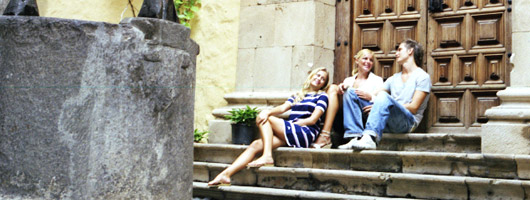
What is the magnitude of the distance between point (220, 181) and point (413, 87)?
212 cm

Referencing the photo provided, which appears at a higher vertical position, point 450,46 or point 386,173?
point 450,46

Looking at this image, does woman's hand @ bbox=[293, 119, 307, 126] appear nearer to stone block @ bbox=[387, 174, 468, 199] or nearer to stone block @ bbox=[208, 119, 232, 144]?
stone block @ bbox=[208, 119, 232, 144]

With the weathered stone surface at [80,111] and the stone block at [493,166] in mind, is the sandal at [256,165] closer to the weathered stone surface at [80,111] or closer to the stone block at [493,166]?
the stone block at [493,166]

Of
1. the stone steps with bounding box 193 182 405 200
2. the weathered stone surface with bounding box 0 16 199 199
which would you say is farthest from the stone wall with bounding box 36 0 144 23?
the weathered stone surface with bounding box 0 16 199 199

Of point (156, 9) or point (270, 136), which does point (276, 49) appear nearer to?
point (270, 136)

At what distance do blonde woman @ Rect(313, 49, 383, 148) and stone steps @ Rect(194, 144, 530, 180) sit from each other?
40cm

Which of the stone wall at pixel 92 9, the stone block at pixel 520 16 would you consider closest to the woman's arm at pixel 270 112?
the stone block at pixel 520 16

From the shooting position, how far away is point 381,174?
16.8ft

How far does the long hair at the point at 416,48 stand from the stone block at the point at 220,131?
2.16 metres

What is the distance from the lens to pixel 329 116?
249 inches

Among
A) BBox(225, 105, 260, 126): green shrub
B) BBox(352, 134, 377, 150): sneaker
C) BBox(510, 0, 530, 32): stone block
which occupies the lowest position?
BBox(352, 134, 377, 150): sneaker

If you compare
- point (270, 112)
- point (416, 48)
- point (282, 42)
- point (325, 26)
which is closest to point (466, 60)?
point (416, 48)

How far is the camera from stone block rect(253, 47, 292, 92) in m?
7.30

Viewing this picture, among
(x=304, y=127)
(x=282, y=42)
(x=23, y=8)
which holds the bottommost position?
(x=304, y=127)
